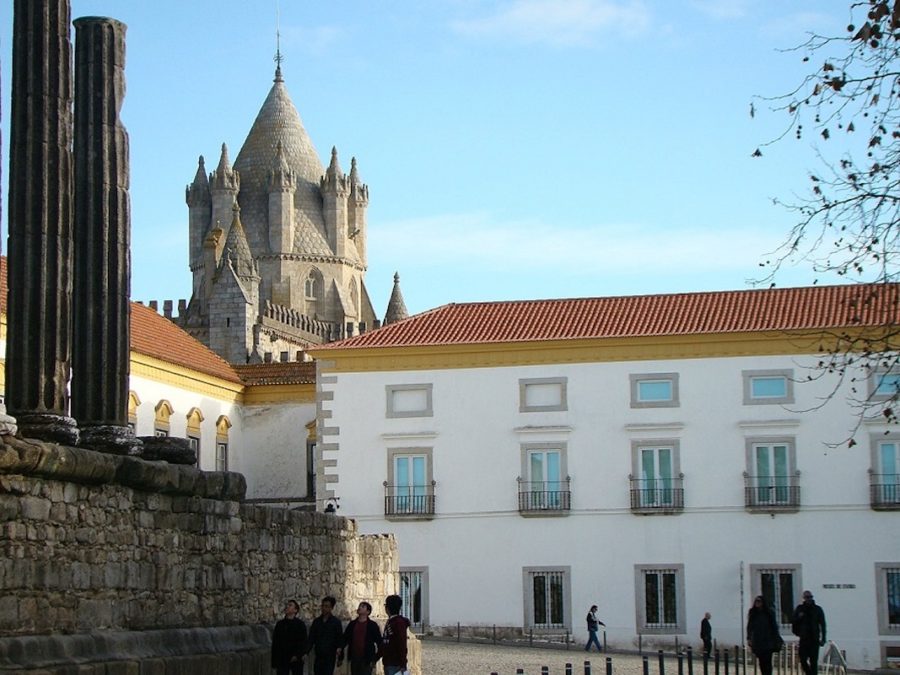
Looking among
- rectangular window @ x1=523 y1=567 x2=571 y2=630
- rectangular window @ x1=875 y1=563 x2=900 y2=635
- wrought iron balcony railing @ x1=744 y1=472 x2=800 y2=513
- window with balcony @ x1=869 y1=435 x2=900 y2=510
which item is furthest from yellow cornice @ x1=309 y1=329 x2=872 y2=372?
rectangular window @ x1=875 y1=563 x2=900 y2=635

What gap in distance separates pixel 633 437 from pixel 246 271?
5525cm

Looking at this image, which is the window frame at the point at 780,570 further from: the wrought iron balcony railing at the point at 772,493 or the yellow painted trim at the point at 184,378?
the yellow painted trim at the point at 184,378

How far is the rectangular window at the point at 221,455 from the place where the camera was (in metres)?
44.2

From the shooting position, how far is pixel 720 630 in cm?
3675

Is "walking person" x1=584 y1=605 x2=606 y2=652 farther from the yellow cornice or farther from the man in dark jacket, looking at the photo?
the man in dark jacket

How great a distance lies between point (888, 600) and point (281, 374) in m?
16.7

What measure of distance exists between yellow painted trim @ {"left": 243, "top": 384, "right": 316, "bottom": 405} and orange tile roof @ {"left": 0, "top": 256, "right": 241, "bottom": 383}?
523mm

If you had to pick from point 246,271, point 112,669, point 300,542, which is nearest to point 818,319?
point 300,542

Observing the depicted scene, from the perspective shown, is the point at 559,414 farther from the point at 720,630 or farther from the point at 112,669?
the point at 112,669

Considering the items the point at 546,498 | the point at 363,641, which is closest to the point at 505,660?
the point at 546,498

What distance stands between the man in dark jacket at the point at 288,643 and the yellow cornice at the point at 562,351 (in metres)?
21.5

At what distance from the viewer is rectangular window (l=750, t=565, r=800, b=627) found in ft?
121

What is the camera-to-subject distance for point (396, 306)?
356 ft

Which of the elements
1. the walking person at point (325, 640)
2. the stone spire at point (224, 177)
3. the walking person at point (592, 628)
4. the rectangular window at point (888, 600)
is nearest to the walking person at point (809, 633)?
the walking person at point (325, 640)
